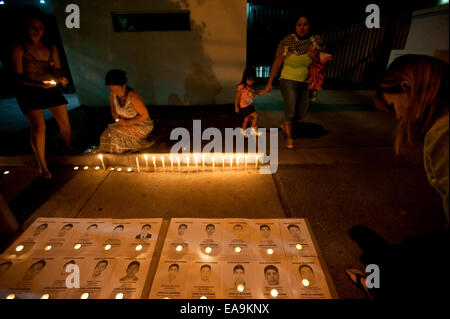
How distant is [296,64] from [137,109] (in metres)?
2.64

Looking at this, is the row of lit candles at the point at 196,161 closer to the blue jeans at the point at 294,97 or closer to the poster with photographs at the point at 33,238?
the blue jeans at the point at 294,97

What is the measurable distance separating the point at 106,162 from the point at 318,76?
12.4 feet

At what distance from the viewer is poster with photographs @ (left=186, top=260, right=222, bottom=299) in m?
1.88

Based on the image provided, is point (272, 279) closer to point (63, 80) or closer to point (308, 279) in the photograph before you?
point (308, 279)

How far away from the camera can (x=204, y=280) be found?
1981mm

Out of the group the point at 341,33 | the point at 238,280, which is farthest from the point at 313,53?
the point at 341,33

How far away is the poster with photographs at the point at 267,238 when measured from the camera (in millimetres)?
2197

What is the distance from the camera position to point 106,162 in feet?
12.5

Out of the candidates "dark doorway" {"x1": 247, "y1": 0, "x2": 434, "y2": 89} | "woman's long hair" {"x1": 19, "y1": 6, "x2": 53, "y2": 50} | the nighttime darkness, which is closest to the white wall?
the nighttime darkness

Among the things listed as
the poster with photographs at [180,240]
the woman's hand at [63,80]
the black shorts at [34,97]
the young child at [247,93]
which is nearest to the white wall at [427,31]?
the young child at [247,93]

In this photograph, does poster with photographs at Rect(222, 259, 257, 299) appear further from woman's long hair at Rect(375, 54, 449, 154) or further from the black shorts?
the black shorts

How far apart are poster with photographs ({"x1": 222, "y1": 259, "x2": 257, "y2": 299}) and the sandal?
32.6 inches

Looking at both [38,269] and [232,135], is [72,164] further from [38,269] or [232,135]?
[232,135]

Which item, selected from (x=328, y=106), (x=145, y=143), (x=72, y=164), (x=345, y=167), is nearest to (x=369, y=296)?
(x=345, y=167)
